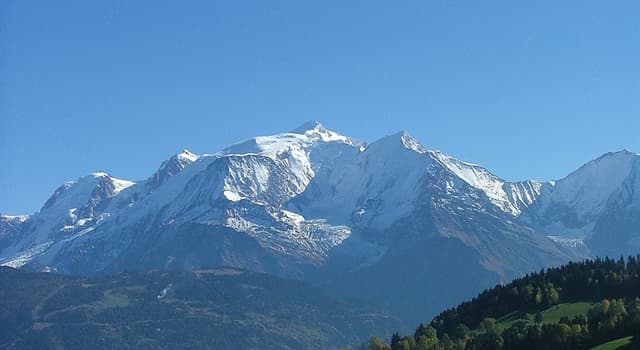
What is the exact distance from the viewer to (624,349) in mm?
186000

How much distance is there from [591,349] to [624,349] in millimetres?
11092

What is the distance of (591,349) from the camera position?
197m
